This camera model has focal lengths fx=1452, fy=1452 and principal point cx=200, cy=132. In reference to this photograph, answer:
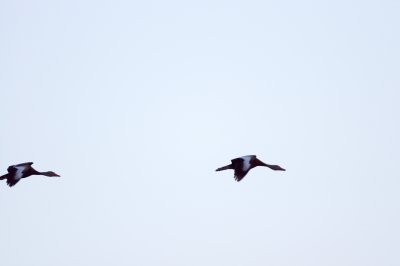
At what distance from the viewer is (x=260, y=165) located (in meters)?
72.8

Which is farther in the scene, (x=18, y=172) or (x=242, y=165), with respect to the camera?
(x=18, y=172)

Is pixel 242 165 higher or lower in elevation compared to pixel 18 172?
lower

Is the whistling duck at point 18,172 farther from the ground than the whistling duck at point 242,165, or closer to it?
farther from the ground

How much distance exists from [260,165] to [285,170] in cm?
128

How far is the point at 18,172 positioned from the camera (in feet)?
238

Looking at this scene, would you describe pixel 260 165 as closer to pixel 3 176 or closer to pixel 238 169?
pixel 238 169

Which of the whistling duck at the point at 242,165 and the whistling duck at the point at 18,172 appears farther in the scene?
the whistling duck at the point at 18,172

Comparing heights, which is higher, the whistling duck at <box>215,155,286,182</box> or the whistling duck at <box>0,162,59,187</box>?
the whistling duck at <box>0,162,59,187</box>

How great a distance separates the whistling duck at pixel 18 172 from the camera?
72.1 metres

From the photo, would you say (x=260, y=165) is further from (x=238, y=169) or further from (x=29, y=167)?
(x=29, y=167)

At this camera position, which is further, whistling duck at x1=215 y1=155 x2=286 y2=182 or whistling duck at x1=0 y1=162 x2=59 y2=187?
whistling duck at x1=0 y1=162 x2=59 y2=187

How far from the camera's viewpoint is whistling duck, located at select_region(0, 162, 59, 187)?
2839 inches

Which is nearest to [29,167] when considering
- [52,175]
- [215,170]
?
[52,175]

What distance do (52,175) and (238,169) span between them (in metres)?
10.3
